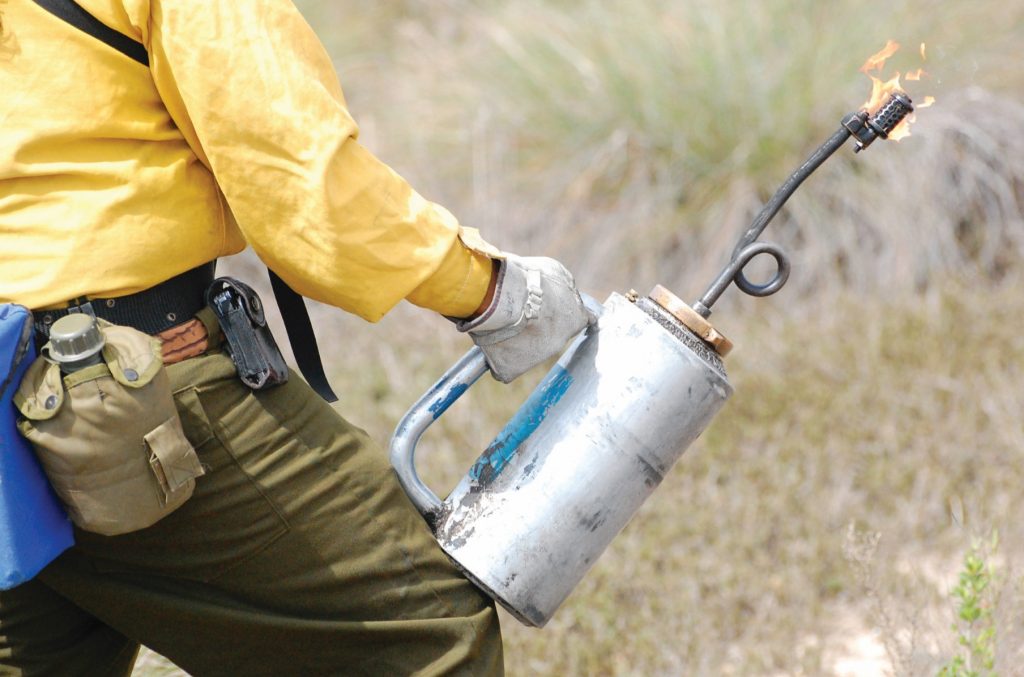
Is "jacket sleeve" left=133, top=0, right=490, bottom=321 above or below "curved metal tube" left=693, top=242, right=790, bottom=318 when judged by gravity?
below

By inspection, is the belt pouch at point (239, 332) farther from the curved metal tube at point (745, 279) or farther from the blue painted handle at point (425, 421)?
the curved metal tube at point (745, 279)

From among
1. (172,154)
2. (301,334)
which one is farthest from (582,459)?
(172,154)

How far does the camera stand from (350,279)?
1654 millimetres

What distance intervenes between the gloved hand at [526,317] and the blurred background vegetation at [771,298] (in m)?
0.85

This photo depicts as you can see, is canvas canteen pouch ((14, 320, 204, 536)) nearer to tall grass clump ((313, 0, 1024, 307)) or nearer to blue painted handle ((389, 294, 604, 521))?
blue painted handle ((389, 294, 604, 521))

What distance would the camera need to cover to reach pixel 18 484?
157 centimetres

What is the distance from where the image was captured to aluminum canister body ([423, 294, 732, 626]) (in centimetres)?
184

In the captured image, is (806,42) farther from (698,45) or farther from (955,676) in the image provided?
(955,676)

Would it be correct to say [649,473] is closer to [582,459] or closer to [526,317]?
[582,459]

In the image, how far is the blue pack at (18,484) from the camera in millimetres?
1533

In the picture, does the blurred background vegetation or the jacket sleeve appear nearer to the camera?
the jacket sleeve

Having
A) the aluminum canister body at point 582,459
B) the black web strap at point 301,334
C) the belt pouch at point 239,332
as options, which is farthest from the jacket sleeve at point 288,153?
the aluminum canister body at point 582,459

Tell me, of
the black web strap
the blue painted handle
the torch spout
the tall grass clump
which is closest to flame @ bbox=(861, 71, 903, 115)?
the torch spout

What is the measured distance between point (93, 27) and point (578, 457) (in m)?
0.90
